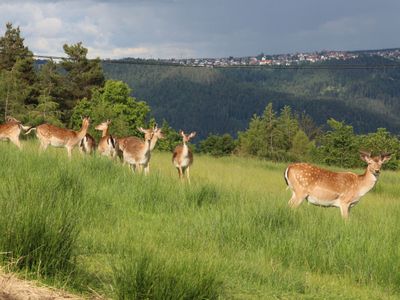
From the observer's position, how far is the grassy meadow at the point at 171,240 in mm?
4883

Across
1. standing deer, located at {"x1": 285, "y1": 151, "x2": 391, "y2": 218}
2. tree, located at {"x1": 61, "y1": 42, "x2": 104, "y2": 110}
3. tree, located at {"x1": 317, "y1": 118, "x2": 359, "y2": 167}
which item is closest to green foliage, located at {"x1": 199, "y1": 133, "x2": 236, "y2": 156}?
tree, located at {"x1": 317, "y1": 118, "x2": 359, "y2": 167}

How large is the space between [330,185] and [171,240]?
241 inches

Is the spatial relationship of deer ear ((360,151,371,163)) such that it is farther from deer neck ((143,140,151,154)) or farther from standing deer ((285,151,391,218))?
deer neck ((143,140,151,154))

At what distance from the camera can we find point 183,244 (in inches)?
298

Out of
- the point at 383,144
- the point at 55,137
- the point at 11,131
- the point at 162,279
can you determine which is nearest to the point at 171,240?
the point at 162,279

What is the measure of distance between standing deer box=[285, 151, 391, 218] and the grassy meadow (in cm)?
55

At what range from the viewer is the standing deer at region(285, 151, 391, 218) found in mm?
12781

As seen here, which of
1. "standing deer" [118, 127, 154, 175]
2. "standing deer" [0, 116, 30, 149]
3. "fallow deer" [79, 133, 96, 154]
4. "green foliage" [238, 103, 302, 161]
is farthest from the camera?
"green foliage" [238, 103, 302, 161]

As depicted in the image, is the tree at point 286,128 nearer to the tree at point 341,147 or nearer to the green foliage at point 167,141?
the tree at point 341,147

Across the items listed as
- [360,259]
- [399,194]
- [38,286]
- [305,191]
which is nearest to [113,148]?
[305,191]

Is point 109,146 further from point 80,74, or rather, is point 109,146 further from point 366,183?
point 80,74

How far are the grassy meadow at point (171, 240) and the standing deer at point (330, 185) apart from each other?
549mm

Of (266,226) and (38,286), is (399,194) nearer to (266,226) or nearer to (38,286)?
(266,226)

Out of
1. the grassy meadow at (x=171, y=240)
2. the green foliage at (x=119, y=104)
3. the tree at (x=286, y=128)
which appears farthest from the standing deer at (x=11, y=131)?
the tree at (x=286, y=128)
